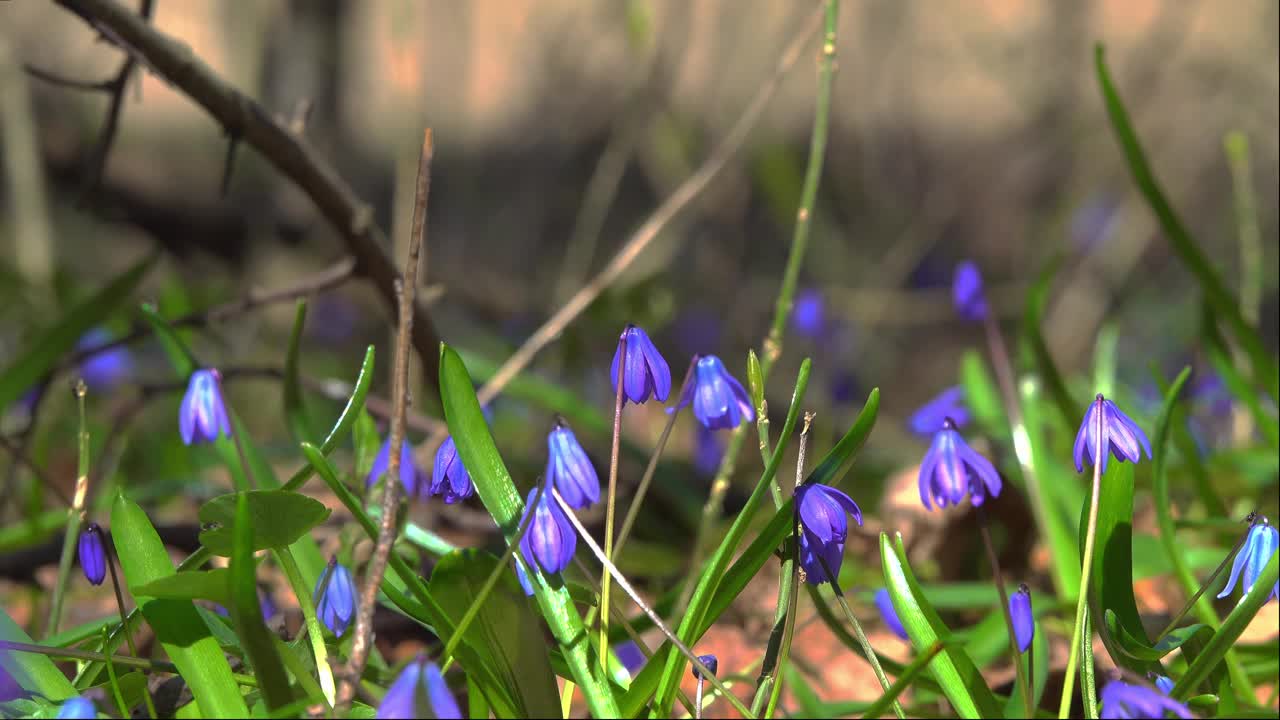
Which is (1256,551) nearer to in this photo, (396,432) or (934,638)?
(934,638)

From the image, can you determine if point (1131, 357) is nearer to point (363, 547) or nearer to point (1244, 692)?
point (1244, 692)

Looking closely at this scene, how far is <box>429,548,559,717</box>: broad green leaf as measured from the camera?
114 cm

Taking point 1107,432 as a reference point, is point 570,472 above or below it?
below

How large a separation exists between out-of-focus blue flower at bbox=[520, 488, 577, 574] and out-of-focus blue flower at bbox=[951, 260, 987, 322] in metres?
1.52

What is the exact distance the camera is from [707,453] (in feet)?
11.2

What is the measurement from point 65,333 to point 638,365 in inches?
68.2

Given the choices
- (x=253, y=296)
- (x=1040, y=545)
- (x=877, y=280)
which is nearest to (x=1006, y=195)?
(x=877, y=280)

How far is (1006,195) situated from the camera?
29.1 feet

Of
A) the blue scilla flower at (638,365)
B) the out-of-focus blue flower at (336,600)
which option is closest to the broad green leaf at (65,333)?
the out-of-focus blue flower at (336,600)

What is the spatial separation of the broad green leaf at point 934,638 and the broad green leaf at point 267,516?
0.65 metres

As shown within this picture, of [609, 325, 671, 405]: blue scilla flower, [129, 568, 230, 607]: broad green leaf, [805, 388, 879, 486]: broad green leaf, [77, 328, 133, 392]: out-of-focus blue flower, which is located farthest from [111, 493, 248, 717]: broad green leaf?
[77, 328, 133, 392]: out-of-focus blue flower

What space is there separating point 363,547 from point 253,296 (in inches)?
26.4

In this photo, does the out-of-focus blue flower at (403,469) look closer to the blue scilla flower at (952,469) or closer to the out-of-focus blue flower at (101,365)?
the blue scilla flower at (952,469)

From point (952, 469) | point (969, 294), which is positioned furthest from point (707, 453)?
point (952, 469)
